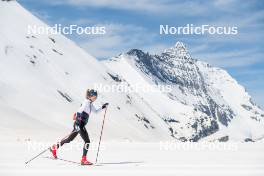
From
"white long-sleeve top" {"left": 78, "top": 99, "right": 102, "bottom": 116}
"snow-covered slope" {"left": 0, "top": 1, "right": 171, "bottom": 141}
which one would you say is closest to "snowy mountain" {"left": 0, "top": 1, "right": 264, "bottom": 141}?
"snow-covered slope" {"left": 0, "top": 1, "right": 171, "bottom": 141}

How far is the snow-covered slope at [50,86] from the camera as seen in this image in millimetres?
95000

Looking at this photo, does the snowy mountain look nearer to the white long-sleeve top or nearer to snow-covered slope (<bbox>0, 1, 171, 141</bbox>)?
snow-covered slope (<bbox>0, 1, 171, 141</bbox>)

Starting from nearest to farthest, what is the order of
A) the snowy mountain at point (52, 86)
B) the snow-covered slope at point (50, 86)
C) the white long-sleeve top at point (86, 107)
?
the white long-sleeve top at point (86, 107), the snow-covered slope at point (50, 86), the snowy mountain at point (52, 86)

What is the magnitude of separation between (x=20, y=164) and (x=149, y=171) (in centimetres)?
337

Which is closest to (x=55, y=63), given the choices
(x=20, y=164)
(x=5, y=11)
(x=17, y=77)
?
(x=5, y=11)

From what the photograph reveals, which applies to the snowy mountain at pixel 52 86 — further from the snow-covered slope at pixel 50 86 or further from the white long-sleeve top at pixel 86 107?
the white long-sleeve top at pixel 86 107

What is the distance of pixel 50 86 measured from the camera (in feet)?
405

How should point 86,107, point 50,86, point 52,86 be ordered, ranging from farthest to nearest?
point 52,86, point 50,86, point 86,107

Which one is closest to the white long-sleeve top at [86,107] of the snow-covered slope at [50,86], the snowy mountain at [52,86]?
the snowy mountain at [52,86]

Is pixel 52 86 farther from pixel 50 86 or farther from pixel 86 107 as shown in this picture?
pixel 86 107

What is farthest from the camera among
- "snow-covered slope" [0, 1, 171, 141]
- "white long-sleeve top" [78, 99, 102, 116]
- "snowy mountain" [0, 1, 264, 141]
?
"snowy mountain" [0, 1, 264, 141]

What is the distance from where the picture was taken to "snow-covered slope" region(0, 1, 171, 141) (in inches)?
3740

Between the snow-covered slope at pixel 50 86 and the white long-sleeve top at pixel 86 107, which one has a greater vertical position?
the snow-covered slope at pixel 50 86

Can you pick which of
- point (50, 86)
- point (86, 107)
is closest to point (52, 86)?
point (50, 86)
